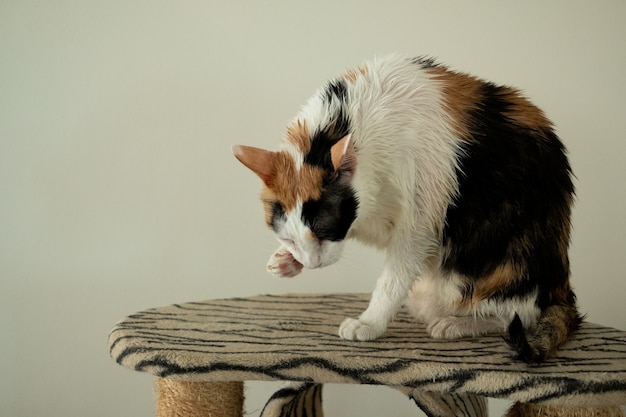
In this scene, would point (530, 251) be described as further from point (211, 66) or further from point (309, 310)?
point (211, 66)

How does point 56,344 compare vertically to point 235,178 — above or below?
below

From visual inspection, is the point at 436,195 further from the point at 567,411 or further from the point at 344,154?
the point at 567,411

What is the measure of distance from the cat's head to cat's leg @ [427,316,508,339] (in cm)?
26

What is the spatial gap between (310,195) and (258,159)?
11cm

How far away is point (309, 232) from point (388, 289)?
191 millimetres

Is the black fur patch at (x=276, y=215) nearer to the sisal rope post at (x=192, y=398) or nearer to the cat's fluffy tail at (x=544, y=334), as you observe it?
the sisal rope post at (x=192, y=398)

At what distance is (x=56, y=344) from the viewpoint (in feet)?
5.33

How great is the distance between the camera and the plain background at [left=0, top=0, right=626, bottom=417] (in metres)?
1.56

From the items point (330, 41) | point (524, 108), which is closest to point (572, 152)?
point (524, 108)

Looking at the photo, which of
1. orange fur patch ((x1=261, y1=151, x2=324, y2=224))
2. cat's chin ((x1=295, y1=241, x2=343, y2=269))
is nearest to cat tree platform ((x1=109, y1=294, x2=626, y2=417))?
cat's chin ((x1=295, y1=241, x2=343, y2=269))

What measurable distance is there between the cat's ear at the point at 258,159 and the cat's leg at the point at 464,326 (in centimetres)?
41

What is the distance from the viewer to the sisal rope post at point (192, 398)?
984 mm

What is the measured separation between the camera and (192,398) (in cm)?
99

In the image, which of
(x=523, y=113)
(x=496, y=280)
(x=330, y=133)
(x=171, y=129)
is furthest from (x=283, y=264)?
(x=171, y=129)
